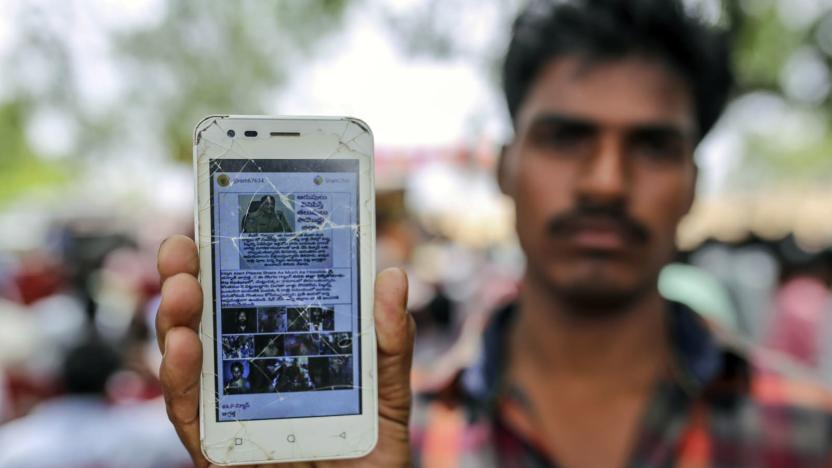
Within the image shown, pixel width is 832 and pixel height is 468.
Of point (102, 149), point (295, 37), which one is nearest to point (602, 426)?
point (295, 37)

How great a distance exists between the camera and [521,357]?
1.87 meters

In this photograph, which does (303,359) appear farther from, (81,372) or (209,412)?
(81,372)

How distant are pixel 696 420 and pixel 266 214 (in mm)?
1180

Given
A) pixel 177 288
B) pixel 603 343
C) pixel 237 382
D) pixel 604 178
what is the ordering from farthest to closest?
pixel 603 343 → pixel 604 178 → pixel 237 382 → pixel 177 288

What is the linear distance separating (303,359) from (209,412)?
15cm

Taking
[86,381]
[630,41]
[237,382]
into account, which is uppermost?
[630,41]

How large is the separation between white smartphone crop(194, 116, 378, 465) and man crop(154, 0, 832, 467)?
2.31ft

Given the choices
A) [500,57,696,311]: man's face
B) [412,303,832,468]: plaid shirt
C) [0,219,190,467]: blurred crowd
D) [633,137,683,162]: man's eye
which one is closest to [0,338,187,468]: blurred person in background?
[0,219,190,467]: blurred crowd

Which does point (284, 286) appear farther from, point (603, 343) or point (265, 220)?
point (603, 343)

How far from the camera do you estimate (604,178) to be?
1531mm

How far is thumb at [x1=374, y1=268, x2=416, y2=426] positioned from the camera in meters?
0.95

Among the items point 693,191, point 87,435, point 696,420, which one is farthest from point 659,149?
point 87,435

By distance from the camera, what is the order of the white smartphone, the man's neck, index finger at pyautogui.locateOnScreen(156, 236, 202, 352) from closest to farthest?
index finger at pyautogui.locateOnScreen(156, 236, 202, 352) → the white smartphone → the man's neck

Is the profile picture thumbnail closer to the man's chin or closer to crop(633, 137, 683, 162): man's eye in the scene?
the man's chin
